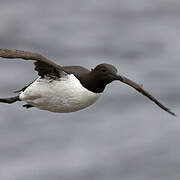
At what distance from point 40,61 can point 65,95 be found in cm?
77

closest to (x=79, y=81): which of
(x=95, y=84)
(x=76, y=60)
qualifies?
(x=95, y=84)

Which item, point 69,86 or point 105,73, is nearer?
point 105,73

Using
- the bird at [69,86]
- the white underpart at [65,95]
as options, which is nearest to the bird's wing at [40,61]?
the bird at [69,86]

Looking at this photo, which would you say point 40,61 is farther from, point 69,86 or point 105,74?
point 105,74

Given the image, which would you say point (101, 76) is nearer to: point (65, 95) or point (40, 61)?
point (65, 95)

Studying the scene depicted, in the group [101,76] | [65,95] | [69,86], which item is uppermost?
[101,76]

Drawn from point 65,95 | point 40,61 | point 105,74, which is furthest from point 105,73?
point 40,61

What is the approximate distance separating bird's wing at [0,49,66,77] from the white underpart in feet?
0.46

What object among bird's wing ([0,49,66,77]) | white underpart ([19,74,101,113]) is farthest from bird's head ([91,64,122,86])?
bird's wing ([0,49,66,77])

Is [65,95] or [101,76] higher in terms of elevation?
[101,76]

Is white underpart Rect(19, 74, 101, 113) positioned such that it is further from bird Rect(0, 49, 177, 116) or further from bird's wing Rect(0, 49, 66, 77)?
bird's wing Rect(0, 49, 66, 77)

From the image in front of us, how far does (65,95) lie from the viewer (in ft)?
55.4

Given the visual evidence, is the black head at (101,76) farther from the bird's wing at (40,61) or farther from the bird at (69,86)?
the bird's wing at (40,61)

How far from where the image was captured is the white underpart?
16828 millimetres
